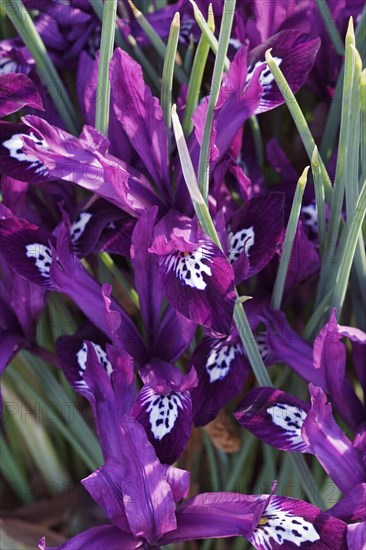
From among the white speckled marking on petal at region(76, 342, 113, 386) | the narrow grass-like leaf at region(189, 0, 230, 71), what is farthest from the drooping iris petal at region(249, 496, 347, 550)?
the narrow grass-like leaf at region(189, 0, 230, 71)

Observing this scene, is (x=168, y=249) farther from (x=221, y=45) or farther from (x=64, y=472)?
(x=64, y=472)

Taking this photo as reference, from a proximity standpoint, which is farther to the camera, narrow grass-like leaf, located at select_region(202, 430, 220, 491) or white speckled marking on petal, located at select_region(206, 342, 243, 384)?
narrow grass-like leaf, located at select_region(202, 430, 220, 491)

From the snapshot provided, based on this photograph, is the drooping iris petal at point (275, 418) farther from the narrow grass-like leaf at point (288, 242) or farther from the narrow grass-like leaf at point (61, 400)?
the narrow grass-like leaf at point (61, 400)

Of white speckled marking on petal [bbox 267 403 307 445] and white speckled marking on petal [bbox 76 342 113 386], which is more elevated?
white speckled marking on petal [bbox 76 342 113 386]

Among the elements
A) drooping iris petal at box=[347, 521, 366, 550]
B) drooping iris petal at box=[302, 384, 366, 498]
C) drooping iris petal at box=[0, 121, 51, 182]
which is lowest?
drooping iris petal at box=[347, 521, 366, 550]

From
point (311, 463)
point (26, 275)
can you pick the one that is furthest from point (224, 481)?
point (26, 275)

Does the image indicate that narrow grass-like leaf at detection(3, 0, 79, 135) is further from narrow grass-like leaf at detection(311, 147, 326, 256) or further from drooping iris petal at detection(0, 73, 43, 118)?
narrow grass-like leaf at detection(311, 147, 326, 256)

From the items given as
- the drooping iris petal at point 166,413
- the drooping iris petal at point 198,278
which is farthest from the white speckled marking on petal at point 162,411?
the drooping iris petal at point 198,278

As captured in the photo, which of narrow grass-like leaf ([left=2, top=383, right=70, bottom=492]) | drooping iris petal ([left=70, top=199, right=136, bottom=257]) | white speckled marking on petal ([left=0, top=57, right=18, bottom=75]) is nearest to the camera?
drooping iris petal ([left=70, top=199, right=136, bottom=257])
